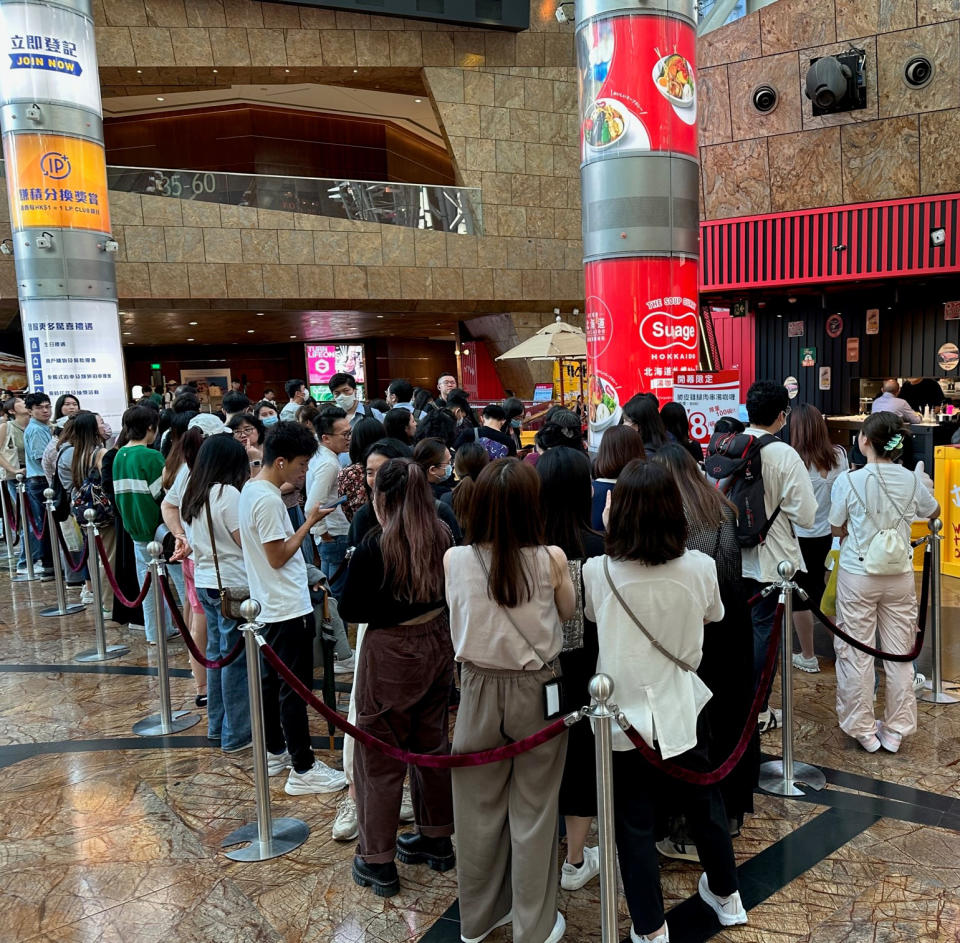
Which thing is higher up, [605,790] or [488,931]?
[605,790]

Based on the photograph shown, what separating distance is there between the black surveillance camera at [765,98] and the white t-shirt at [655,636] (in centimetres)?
1198

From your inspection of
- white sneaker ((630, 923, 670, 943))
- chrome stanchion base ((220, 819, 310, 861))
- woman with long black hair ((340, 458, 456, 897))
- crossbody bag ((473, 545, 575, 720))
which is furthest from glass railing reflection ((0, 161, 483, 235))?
white sneaker ((630, 923, 670, 943))

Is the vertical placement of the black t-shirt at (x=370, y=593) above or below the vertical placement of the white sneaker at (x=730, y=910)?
above

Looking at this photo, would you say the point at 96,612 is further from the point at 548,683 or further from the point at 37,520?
the point at 548,683

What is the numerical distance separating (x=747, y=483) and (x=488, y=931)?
2.45 metres

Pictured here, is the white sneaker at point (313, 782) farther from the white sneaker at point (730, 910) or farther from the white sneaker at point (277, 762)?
the white sneaker at point (730, 910)

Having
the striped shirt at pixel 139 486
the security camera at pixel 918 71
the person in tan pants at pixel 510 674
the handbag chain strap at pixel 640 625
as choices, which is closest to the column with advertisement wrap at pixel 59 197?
the striped shirt at pixel 139 486

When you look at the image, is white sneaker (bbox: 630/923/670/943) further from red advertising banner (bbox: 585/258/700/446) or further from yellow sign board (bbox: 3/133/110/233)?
yellow sign board (bbox: 3/133/110/233)

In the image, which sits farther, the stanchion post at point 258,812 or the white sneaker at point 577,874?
the stanchion post at point 258,812

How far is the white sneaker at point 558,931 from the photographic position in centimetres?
266

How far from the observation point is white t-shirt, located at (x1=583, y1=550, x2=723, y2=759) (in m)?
2.42

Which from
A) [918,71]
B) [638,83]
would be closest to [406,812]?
[638,83]

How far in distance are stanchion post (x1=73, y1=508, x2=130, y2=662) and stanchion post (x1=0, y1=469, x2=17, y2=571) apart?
349 centimetres

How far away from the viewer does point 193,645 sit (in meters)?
4.05
